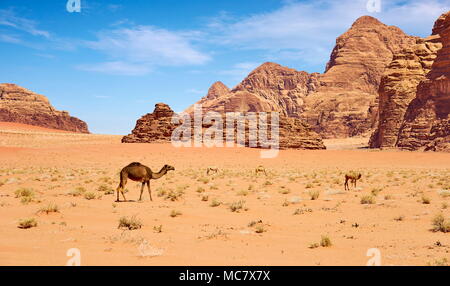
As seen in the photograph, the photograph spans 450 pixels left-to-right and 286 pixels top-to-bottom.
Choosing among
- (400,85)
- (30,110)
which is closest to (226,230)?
(400,85)

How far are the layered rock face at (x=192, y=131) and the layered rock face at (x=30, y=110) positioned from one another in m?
70.3

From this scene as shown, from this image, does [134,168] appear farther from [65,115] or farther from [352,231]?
[65,115]

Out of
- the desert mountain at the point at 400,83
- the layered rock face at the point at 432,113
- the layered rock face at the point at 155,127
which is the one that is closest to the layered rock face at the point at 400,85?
the desert mountain at the point at 400,83

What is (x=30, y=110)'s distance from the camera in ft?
416

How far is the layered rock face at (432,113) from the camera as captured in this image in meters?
62.6

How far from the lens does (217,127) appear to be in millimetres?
65812

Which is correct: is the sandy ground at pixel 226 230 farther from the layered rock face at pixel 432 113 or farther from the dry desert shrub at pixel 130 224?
the layered rock face at pixel 432 113

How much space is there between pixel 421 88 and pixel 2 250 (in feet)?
248

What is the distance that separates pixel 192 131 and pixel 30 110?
86176 millimetres

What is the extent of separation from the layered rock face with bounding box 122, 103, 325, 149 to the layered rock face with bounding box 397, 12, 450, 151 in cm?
1657

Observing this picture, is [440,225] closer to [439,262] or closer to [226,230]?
[439,262]

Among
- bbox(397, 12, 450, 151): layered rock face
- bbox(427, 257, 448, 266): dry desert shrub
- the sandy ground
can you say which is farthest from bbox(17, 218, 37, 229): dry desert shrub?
bbox(397, 12, 450, 151): layered rock face

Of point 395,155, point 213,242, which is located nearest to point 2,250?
point 213,242
